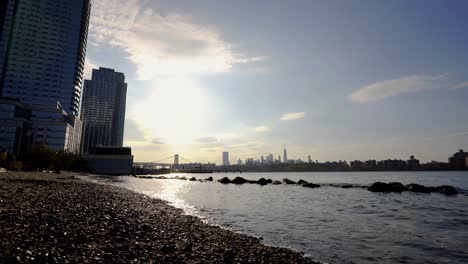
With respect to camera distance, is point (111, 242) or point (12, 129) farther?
point (12, 129)

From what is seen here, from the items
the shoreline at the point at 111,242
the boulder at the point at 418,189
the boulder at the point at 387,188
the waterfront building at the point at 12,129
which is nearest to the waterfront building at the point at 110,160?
the waterfront building at the point at 12,129

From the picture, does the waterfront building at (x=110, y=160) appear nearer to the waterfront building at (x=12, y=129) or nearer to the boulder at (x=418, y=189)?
the waterfront building at (x=12, y=129)

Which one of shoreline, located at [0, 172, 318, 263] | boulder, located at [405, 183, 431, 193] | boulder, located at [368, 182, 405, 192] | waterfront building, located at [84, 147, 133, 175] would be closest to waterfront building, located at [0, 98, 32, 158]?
waterfront building, located at [84, 147, 133, 175]

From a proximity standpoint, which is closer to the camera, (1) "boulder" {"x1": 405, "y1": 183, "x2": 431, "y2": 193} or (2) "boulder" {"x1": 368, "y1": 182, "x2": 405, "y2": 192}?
(1) "boulder" {"x1": 405, "y1": 183, "x2": 431, "y2": 193}

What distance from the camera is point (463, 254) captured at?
15227 mm

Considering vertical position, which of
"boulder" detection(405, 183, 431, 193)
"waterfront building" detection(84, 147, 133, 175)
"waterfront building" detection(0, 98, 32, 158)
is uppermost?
"waterfront building" detection(0, 98, 32, 158)

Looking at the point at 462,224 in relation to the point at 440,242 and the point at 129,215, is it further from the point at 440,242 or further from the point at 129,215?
the point at 129,215

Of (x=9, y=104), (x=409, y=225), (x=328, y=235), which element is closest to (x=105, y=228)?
(x=328, y=235)

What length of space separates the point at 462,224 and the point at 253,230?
63.6 feet

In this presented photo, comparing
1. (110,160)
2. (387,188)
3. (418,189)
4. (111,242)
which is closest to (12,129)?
(110,160)

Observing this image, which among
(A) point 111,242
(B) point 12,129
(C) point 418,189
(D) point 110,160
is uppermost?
(B) point 12,129

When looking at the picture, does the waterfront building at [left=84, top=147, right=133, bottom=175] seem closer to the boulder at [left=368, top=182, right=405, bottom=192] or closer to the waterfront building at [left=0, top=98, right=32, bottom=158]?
the waterfront building at [left=0, top=98, right=32, bottom=158]

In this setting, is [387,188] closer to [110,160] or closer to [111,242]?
[111,242]

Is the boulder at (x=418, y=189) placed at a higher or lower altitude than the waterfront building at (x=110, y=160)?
lower
